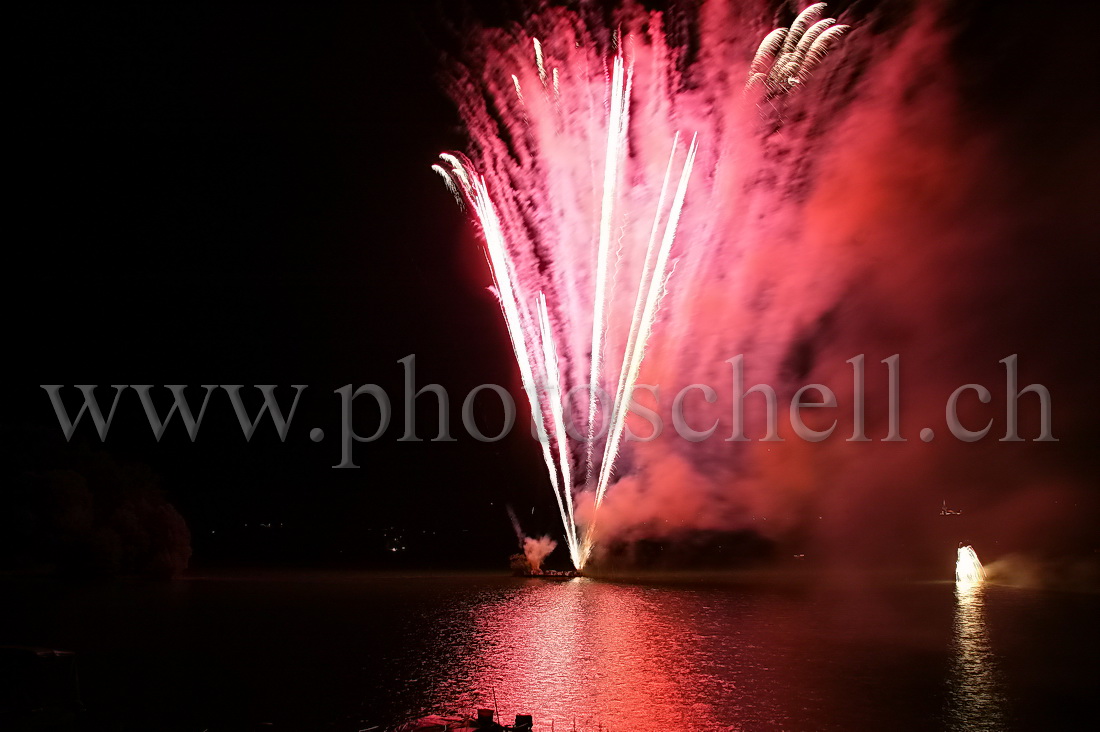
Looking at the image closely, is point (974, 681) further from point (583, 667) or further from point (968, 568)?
point (968, 568)

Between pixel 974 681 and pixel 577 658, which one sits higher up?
pixel 974 681

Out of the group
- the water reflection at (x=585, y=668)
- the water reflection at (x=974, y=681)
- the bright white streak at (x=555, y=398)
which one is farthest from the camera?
the bright white streak at (x=555, y=398)

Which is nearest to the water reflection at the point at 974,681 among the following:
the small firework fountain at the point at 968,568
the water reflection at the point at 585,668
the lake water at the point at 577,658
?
the lake water at the point at 577,658

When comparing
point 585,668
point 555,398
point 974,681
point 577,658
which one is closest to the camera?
point 974,681

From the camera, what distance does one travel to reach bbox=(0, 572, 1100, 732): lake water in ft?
34.4

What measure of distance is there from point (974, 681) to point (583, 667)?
20.6 feet

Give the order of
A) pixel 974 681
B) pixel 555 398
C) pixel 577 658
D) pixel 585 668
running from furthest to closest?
pixel 555 398 < pixel 577 658 < pixel 585 668 < pixel 974 681

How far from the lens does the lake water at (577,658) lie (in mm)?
10500

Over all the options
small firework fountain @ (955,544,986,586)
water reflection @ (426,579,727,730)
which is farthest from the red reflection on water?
small firework fountain @ (955,544,986,586)

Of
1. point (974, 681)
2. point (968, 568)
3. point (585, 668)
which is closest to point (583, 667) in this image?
point (585, 668)

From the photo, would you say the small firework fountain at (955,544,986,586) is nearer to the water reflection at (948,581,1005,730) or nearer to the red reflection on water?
the water reflection at (948,581,1005,730)

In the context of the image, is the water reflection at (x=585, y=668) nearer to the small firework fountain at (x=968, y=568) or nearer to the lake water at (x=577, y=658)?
the lake water at (x=577, y=658)

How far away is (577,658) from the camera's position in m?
14.0

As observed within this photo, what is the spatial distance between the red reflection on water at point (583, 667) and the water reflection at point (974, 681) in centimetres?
353
